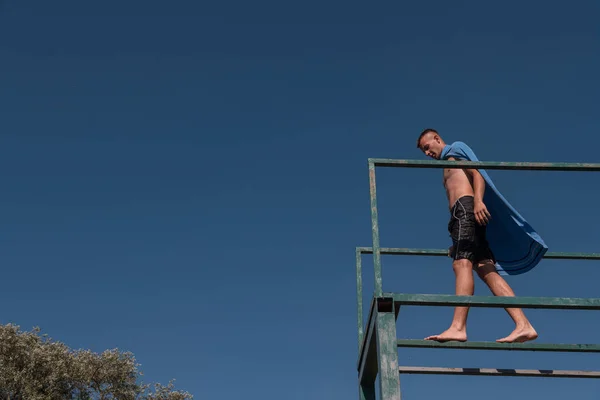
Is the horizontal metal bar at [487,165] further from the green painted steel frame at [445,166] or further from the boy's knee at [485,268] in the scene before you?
the boy's knee at [485,268]

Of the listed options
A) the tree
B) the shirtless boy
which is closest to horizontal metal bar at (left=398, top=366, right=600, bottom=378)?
the shirtless boy

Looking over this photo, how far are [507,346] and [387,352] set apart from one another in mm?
948

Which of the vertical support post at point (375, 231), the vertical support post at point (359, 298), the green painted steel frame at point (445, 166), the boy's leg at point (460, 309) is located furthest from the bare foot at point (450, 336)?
the vertical support post at point (359, 298)

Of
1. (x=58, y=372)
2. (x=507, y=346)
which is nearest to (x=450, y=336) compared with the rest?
(x=507, y=346)

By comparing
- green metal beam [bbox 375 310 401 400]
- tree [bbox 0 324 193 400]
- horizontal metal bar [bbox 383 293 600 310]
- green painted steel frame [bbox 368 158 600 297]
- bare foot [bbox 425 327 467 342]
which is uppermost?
tree [bbox 0 324 193 400]

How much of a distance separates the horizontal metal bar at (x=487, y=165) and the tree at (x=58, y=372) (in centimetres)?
2130

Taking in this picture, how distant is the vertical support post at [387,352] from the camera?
13.7 ft

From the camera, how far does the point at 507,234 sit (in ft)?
18.5

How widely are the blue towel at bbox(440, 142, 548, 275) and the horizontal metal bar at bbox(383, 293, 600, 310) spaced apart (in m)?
1.05

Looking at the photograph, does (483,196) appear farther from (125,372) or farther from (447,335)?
(125,372)

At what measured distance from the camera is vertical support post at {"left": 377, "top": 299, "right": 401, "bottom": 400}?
418 centimetres

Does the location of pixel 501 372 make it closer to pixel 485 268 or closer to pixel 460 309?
pixel 460 309

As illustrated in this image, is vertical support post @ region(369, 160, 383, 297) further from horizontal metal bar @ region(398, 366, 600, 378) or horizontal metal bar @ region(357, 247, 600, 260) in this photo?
horizontal metal bar @ region(357, 247, 600, 260)

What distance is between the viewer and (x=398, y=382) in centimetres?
420
